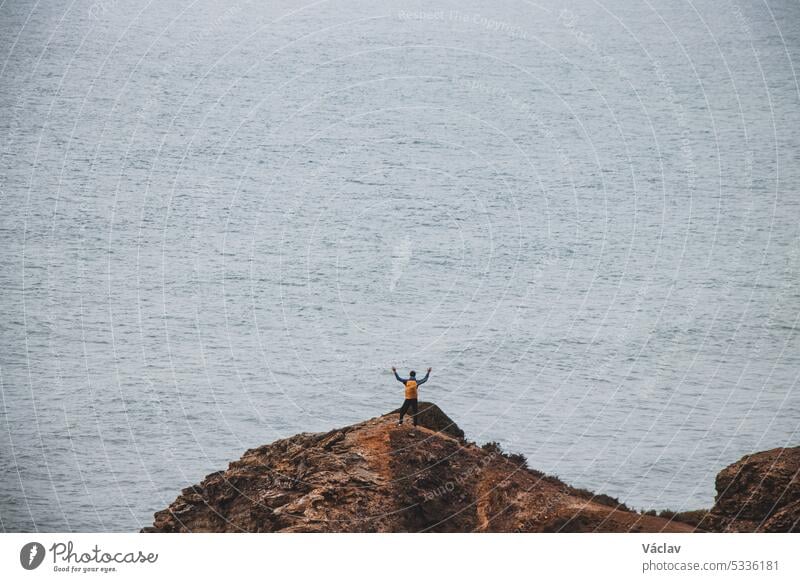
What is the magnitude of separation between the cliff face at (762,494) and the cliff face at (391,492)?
3021 millimetres

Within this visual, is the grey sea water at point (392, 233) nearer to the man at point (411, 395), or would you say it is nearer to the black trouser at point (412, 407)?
the black trouser at point (412, 407)

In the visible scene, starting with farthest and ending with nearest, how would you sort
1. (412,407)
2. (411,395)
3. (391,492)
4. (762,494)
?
(762,494), (412,407), (411,395), (391,492)

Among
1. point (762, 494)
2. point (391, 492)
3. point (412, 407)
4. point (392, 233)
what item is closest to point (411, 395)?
point (412, 407)

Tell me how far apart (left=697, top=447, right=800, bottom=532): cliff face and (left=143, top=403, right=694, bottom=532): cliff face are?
9.91 feet

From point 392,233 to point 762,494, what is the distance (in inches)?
4159

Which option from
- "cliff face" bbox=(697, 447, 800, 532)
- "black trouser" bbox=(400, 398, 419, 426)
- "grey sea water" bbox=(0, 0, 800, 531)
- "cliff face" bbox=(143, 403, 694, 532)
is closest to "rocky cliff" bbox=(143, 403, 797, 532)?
"cliff face" bbox=(143, 403, 694, 532)

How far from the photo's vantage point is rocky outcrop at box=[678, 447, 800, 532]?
67.4m

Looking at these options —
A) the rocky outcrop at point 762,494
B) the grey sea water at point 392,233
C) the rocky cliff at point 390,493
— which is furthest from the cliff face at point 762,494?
the grey sea water at point 392,233

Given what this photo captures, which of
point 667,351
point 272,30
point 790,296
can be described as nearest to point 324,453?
point 667,351

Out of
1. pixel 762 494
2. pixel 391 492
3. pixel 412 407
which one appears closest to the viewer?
pixel 391 492

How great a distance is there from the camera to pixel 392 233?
561ft

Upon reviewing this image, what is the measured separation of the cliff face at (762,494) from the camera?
2655 inches

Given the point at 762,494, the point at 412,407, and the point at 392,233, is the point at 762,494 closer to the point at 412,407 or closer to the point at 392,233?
the point at 412,407

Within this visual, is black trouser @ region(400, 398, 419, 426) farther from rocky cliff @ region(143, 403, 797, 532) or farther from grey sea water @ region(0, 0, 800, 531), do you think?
grey sea water @ region(0, 0, 800, 531)
